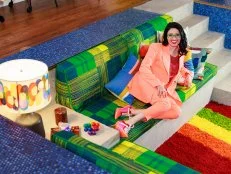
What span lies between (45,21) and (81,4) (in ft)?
3.02

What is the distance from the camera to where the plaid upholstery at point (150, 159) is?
8.63 feet

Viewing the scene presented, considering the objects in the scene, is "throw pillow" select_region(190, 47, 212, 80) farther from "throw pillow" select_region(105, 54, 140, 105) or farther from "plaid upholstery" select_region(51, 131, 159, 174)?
"plaid upholstery" select_region(51, 131, 159, 174)

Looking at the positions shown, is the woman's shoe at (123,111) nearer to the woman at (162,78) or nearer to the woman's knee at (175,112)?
the woman at (162,78)

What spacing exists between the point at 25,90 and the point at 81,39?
64.1 inches

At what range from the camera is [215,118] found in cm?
403

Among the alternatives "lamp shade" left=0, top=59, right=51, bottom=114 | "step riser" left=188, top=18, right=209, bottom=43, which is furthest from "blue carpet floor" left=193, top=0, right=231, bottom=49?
"lamp shade" left=0, top=59, right=51, bottom=114

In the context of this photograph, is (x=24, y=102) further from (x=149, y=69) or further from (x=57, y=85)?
(x=149, y=69)

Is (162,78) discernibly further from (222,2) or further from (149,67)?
(222,2)

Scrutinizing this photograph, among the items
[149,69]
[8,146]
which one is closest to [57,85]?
[149,69]

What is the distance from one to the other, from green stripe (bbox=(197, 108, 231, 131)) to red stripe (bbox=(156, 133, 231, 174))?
0.45 meters

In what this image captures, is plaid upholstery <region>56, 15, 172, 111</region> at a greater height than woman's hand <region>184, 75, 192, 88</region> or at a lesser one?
greater

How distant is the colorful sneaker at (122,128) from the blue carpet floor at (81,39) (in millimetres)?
774

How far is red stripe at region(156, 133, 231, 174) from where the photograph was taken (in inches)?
131

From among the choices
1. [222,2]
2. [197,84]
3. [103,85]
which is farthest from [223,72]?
[103,85]
